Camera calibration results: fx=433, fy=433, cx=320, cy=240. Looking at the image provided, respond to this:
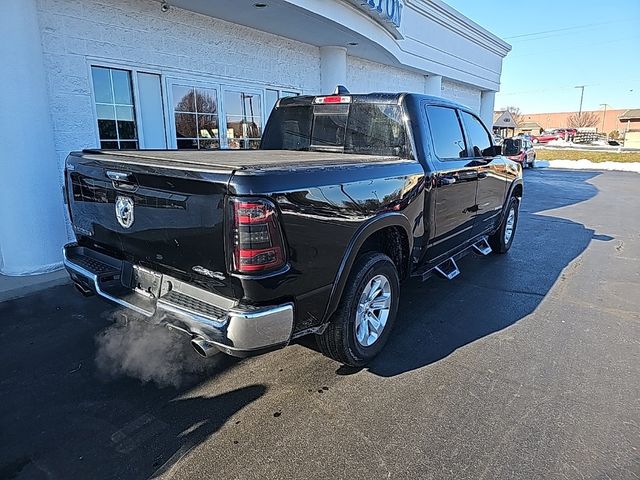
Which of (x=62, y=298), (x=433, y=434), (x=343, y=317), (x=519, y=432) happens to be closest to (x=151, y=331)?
(x=62, y=298)

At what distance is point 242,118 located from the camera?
8.84 metres

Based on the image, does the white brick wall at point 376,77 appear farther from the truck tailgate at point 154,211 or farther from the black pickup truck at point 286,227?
the truck tailgate at point 154,211

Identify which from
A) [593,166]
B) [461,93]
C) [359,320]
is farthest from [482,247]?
[593,166]

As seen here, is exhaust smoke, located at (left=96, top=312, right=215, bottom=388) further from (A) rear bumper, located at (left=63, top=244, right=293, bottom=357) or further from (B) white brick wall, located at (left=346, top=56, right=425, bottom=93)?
(B) white brick wall, located at (left=346, top=56, right=425, bottom=93)

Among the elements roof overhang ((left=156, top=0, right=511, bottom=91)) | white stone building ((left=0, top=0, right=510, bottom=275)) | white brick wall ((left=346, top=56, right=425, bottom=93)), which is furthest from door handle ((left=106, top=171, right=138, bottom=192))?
white brick wall ((left=346, top=56, right=425, bottom=93))

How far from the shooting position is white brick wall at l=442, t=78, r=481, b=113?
18344 mm

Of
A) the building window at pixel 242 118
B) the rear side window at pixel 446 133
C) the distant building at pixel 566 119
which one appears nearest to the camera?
the rear side window at pixel 446 133

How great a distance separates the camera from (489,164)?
543 cm

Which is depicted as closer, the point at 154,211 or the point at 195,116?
the point at 154,211

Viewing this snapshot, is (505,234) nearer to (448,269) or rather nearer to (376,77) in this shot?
(448,269)

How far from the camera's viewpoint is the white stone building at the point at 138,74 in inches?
207

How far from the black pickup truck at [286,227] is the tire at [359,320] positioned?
10 mm

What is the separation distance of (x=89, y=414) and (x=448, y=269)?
378cm

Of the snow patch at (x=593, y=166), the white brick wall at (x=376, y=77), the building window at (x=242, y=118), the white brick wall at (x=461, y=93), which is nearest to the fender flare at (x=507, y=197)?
the building window at (x=242, y=118)
